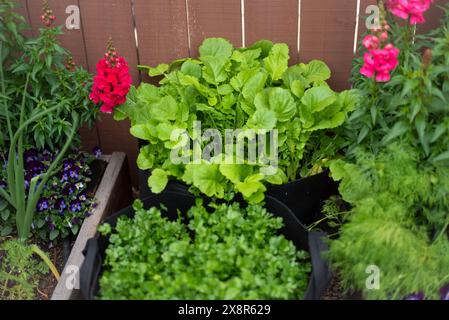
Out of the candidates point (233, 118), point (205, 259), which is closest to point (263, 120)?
point (233, 118)

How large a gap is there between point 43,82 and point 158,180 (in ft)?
2.44

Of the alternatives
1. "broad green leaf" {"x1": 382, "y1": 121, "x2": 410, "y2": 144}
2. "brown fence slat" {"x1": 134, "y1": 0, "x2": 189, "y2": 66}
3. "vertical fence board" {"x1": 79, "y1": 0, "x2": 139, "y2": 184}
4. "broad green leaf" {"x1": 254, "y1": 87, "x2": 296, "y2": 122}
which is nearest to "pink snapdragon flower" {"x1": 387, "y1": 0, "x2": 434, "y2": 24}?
"broad green leaf" {"x1": 382, "y1": 121, "x2": 410, "y2": 144}

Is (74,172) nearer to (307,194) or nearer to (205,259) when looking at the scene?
(205,259)

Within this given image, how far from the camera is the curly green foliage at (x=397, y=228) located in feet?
6.51

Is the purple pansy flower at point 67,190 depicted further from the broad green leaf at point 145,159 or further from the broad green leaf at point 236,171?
the broad green leaf at point 236,171

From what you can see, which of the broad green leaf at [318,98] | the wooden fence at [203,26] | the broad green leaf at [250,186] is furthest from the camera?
the wooden fence at [203,26]

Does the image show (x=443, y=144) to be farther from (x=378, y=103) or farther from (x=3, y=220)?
(x=3, y=220)

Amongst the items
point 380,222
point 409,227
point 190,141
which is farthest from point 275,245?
point 190,141

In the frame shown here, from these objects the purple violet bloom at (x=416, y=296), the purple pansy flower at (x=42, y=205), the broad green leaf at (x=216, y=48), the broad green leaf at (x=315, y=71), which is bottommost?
the purple violet bloom at (x=416, y=296)

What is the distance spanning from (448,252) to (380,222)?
312 mm

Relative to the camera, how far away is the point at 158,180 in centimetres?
243

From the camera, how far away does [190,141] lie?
2.62 metres

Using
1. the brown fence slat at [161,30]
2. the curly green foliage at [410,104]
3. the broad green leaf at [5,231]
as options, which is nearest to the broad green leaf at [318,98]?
the curly green foliage at [410,104]

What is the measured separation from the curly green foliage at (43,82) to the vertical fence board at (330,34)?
1071 millimetres
